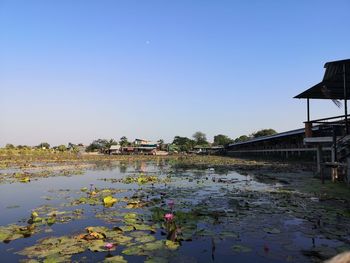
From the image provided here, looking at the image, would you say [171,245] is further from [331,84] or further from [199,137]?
[199,137]

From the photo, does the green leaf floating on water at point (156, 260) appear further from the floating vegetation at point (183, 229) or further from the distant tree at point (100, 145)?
the distant tree at point (100, 145)

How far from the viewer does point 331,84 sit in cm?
1536

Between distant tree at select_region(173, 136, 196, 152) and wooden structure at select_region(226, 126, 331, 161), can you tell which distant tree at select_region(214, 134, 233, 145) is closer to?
distant tree at select_region(173, 136, 196, 152)

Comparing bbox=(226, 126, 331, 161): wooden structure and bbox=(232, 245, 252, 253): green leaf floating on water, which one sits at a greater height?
→ bbox=(226, 126, 331, 161): wooden structure

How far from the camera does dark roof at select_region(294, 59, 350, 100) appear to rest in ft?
45.3

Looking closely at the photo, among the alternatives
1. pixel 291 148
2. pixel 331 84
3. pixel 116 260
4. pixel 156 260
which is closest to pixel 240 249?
pixel 156 260

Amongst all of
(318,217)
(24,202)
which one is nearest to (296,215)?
(318,217)

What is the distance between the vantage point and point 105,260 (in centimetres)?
533

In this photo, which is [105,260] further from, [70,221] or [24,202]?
[24,202]

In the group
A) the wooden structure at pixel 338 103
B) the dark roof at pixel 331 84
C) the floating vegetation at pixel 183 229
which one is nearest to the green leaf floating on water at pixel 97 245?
the floating vegetation at pixel 183 229

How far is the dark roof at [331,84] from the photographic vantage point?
13812mm

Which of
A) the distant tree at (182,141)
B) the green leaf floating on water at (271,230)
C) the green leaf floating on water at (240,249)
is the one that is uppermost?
the distant tree at (182,141)

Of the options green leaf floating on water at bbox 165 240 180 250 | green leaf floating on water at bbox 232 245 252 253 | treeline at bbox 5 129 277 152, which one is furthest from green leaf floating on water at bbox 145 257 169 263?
treeline at bbox 5 129 277 152

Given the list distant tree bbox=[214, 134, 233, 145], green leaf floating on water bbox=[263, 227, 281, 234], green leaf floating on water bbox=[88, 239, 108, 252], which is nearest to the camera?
green leaf floating on water bbox=[88, 239, 108, 252]
